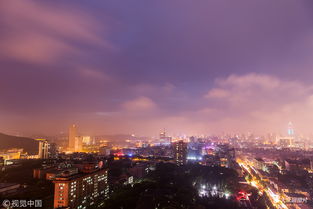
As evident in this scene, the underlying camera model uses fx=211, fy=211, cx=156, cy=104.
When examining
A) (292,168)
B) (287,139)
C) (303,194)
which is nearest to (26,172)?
(303,194)

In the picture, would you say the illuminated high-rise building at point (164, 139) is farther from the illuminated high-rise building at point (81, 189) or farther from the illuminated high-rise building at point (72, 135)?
the illuminated high-rise building at point (81, 189)

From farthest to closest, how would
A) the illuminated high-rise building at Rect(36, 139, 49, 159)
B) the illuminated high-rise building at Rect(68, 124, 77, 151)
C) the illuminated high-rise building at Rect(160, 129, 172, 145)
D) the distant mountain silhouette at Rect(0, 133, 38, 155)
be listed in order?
the illuminated high-rise building at Rect(160, 129, 172, 145)
the illuminated high-rise building at Rect(68, 124, 77, 151)
the distant mountain silhouette at Rect(0, 133, 38, 155)
the illuminated high-rise building at Rect(36, 139, 49, 159)

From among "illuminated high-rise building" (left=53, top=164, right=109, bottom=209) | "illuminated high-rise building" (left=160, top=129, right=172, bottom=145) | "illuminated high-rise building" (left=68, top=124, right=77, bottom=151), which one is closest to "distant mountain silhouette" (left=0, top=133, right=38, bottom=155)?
"illuminated high-rise building" (left=68, top=124, right=77, bottom=151)

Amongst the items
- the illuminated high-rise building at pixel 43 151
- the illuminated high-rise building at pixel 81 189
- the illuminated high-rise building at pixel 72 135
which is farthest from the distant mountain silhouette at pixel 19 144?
the illuminated high-rise building at pixel 81 189

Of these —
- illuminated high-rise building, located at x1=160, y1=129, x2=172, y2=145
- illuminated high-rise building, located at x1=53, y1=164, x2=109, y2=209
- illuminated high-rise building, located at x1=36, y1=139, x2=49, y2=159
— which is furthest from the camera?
illuminated high-rise building, located at x1=160, y1=129, x2=172, y2=145

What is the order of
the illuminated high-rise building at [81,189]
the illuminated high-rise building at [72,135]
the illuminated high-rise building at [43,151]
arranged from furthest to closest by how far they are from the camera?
the illuminated high-rise building at [72,135]
the illuminated high-rise building at [43,151]
the illuminated high-rise building at [81,189]

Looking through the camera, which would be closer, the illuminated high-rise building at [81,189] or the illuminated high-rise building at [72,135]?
the illuminated high-rise building at [81,189]

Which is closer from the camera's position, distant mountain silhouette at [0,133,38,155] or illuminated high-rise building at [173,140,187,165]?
illuminated high-rise building at [173,140,187,165]

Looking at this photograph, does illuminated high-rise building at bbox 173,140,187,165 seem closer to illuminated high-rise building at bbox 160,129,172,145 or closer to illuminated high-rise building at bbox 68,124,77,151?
illuminated high-rise building at bbox 68,124,77,151

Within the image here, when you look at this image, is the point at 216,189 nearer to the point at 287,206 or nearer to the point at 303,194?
the point at 287,206

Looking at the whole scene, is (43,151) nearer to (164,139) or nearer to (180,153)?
(180,153)
